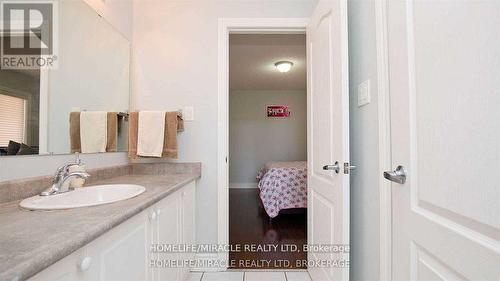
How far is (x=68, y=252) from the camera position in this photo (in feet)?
1.76

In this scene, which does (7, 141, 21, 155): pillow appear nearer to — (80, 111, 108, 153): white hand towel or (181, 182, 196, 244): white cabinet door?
(80, 111, 108, 153): white hand towel

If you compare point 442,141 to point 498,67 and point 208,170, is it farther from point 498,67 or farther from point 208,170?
point 208,170

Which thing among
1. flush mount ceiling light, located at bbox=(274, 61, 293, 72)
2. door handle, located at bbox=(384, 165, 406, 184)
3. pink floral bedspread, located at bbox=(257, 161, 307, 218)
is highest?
flush mount ceiling light, located at bbox=(274, 61, 293, 72)

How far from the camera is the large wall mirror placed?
39.9 inches

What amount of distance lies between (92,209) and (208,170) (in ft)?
3.64

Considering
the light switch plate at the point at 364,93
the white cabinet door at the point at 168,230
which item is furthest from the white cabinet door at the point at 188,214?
the light switch plate at the point at 364,93

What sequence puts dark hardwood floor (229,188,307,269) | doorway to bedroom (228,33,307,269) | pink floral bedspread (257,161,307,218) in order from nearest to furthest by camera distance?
1. dark hardwood floor (229,188,307,269)
2. doorway to bedroom (228,33,307,269)
3. pink floral bedspread (257,161,307,218)

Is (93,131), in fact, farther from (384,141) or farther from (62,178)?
(384,141)

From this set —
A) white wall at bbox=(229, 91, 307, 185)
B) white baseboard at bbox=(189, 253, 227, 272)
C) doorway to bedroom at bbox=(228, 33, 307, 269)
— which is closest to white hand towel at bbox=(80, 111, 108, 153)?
white baseboard at bbox=(189, 253, 227, 272)

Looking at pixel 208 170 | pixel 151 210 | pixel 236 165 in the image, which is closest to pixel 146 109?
pixel 208 170

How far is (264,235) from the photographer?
260 cm

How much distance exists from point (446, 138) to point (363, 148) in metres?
0.56

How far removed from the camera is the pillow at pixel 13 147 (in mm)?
982

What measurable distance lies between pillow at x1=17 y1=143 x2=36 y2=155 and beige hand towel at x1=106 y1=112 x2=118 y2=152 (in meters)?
0.54
